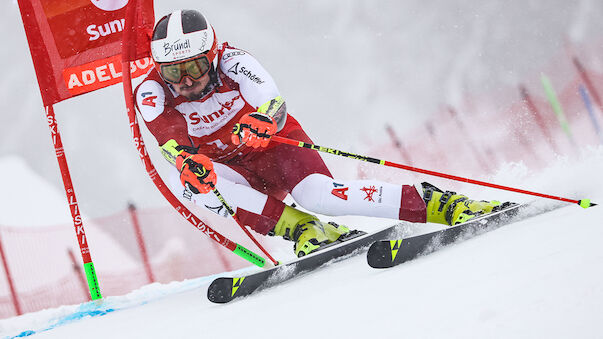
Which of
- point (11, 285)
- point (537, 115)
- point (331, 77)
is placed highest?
point (331, 77)

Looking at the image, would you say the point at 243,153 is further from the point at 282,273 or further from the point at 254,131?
the point at 282,273

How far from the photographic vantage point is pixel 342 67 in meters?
7.02

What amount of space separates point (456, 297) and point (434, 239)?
92 centimetres

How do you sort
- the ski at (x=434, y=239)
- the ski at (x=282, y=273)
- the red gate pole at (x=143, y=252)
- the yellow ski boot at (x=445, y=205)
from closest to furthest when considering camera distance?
1. the ski at (x=434, y=239)
2. the ski at (x=282, y=273)
3. the yellow ski boot at (x=445, y=205)
4. the red gate pole at (x=143, y=252)

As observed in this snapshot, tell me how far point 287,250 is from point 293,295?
10.3 feet

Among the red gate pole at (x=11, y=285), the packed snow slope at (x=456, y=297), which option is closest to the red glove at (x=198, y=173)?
the packed snow slope at (x=456, y=297)

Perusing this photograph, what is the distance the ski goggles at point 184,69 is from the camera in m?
2.86

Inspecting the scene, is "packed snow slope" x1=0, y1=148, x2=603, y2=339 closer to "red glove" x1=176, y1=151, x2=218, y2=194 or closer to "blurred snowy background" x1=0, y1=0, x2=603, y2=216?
"red glove" x1=176, y1=151, x2=218, y2=194

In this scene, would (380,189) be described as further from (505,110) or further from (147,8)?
(505,110)

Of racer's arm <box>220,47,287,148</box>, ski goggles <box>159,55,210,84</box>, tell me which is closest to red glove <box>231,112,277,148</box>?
racer's arm <box>220,47,287,148</box>

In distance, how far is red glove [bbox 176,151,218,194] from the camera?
8.59 feet

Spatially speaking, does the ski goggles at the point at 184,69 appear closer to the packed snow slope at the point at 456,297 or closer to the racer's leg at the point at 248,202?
the racer's leg at the point at 248,202

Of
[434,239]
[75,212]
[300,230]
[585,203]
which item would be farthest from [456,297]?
[75,212]

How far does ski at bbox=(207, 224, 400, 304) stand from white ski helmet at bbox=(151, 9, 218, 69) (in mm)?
1116
